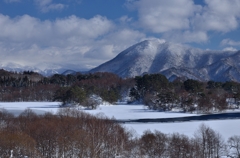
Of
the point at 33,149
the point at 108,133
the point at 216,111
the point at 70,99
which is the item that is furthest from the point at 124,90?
the point at 33,149

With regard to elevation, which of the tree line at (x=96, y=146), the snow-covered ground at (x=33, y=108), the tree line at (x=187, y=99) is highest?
the tree line at (x=187, y=99)

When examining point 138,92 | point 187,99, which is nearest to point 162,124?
point 187,99

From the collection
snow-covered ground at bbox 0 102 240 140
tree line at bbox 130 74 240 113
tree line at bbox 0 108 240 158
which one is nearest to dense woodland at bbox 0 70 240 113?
tree line at bbox 130 74 240 113

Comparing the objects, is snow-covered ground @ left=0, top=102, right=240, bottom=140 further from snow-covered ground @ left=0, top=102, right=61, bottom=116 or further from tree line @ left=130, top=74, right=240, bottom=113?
tree line @ left=130, top=74, right=240, bottom=113

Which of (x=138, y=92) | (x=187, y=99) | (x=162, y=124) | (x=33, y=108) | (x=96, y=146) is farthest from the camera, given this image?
(x=138, y=92)

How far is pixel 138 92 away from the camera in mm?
108000

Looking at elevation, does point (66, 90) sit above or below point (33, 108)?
above

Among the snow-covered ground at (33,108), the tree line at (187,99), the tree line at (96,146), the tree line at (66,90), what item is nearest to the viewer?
the tree line at (96,146)

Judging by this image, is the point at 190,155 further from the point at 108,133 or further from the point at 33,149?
the point at 33,149

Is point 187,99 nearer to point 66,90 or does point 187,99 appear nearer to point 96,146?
point 66,90

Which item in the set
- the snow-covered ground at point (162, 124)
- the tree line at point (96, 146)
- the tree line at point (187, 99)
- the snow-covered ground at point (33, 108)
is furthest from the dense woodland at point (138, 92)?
the tree line at point (96, 146)

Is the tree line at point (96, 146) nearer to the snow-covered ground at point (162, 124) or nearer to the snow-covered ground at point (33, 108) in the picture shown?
the snow-covered ground at point (162, 124)

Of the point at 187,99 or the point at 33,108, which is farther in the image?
the point at 187,99

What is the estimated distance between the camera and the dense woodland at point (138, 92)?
83250mm
